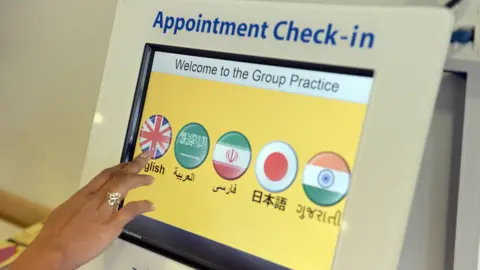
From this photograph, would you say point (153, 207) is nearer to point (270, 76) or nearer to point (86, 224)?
point (86, 224)

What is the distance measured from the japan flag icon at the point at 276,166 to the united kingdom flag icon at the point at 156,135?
140 millimetres

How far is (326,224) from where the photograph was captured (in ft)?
1.73

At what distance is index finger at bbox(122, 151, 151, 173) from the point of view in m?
0.66

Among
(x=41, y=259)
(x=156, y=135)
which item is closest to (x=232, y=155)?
(x=156, y=135)

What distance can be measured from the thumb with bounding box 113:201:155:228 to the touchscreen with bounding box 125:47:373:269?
0.08ft

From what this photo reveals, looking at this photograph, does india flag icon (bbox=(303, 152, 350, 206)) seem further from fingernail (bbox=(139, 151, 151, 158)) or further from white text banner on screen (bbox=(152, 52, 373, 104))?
fingernail (bbox=(139, 151, 151, 158))

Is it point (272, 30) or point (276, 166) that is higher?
point (272, 30)

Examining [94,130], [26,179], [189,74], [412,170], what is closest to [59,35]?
[26,179]

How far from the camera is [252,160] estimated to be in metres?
0.59

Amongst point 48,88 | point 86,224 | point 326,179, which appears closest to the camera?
point 326,179

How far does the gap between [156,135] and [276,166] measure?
183mm

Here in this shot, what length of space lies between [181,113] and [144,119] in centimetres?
6

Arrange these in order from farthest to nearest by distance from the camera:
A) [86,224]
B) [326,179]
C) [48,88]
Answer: [48,88]
[86,224]
[326,179]

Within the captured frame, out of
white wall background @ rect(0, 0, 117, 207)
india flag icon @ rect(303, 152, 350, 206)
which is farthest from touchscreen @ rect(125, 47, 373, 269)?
white wall background @ rect(0, 0, 117, 207)
